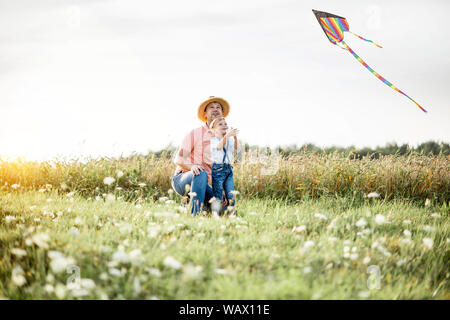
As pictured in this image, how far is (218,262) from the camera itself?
277cm

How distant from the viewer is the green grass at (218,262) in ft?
7.98

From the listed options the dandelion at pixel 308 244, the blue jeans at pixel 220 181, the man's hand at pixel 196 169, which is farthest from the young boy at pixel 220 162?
the dandelion at pixel 308 244

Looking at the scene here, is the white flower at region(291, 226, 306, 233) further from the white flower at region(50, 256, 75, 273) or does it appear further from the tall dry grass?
the tall dry grass

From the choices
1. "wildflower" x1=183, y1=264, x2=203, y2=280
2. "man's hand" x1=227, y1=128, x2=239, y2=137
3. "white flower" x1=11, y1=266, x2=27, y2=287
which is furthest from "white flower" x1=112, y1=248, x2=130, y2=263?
"man's hand" x1=227, y1=128, x2=239, y2=137

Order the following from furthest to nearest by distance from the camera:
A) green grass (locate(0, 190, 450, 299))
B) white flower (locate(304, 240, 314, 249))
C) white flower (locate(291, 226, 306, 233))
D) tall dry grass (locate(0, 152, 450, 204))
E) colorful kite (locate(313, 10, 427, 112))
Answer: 1. tall dry grass (locate(0, 152, 450, 204))
2. colorful kite (locate(313, 10, 427, 112))
3. white flower (locate(291, 226, 306, 233))
4. white flower (locate(304, 240, 314, 249))
5. green grass (locate(0, 190, 450, 299))

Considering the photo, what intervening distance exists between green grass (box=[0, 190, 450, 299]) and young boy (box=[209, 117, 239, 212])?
0.99 meters

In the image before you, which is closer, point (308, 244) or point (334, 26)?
point (308, 244)

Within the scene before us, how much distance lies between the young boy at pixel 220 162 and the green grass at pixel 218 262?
3.26 feet

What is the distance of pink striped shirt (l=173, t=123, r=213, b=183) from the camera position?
5.11 metres

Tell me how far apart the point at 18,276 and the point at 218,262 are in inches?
58.4

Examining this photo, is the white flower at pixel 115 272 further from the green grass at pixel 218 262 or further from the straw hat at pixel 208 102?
the straw hat at pixel 208 102

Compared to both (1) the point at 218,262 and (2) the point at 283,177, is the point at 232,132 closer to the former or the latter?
(1) the point at 218,262

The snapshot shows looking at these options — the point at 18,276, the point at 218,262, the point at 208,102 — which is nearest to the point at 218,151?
the point at 208,102
